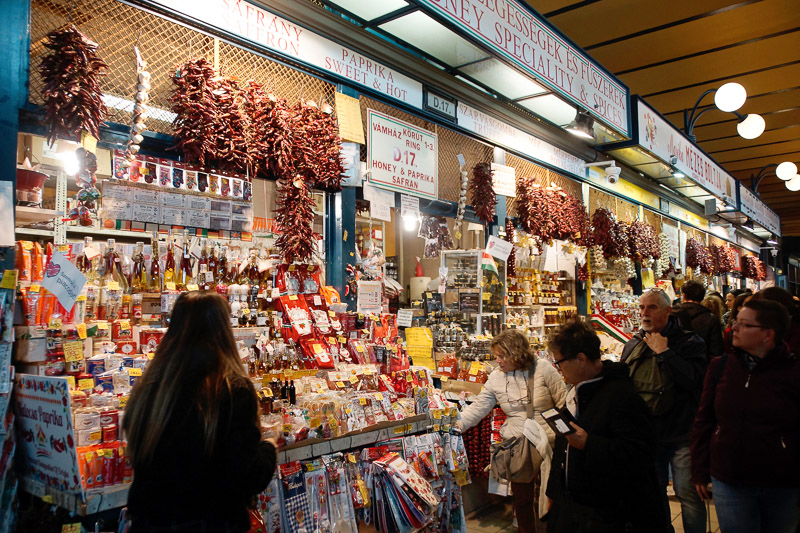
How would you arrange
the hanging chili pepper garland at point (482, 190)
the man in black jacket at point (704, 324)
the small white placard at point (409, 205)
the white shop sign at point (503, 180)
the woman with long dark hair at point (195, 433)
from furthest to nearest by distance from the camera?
the white shop sign at point (503, 180) → the hanging chili pepper garland at point (482, 190) → the small white placard at point (409, 205) → the man in black jacket at point (704, 324) → the woman with long dark hair at point (195, 433)

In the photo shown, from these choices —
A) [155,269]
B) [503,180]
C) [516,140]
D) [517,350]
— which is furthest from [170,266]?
[516,140]

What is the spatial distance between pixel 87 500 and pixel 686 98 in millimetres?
11400

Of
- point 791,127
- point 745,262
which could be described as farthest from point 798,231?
point 791,127

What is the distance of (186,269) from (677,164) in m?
7.81

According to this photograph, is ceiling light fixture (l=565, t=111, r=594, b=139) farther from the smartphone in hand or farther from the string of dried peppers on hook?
the smartphone in hand

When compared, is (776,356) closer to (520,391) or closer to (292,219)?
(520,391)

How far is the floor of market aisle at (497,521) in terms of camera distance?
4.86 m

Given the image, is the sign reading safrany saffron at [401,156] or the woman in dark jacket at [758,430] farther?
the sign reading safrany saffron at [401,156]

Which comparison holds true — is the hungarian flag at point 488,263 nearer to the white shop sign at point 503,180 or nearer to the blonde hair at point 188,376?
the white shop sign at point 503,180

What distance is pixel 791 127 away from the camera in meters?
11.6

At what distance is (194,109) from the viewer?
144 inches

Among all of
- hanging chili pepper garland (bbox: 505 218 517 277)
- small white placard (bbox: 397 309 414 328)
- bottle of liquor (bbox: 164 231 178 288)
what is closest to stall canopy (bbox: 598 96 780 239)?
hanging chili pepper garland (bbox: 505 218 517 277)

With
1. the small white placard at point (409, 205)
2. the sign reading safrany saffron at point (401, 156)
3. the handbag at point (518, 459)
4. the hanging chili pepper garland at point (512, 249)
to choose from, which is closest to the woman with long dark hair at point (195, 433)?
the handbag at point (518, 459)

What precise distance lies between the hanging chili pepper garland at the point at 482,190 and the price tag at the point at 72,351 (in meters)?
4.87
